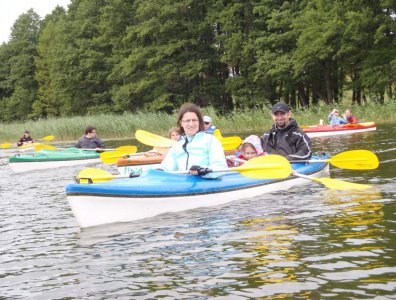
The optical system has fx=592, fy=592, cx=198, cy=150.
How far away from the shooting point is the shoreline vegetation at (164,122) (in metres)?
24.0

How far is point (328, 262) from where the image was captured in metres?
4.49

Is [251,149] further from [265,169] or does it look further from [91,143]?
[91,143]

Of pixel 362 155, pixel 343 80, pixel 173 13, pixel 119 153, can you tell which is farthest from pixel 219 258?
pixel 173 13

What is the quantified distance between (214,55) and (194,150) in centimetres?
3374

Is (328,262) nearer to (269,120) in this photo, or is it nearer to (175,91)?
(269,120)

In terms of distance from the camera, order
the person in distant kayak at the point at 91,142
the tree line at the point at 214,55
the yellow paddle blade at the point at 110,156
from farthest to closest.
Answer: the tree line at the point at 214,55 → the person in distant kayak at the point at 91,142 → the yellow paddle blade at the point at 110,156

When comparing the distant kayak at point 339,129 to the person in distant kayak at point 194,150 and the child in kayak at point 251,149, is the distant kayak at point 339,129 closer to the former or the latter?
the child in kayak at point 251,149

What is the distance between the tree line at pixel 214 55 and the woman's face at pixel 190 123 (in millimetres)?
21810

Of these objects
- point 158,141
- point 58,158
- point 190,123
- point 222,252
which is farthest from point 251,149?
point 58,158

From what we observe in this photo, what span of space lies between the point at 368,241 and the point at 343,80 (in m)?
31.5

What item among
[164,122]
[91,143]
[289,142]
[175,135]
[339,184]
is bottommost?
→ [339,184]

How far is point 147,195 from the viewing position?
632 cm

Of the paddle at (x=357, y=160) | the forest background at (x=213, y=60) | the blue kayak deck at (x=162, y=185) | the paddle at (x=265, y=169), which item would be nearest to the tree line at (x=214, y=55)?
the forest background at (x=213, y=60)

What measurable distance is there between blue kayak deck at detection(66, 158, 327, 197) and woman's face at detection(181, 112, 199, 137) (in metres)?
0.52
